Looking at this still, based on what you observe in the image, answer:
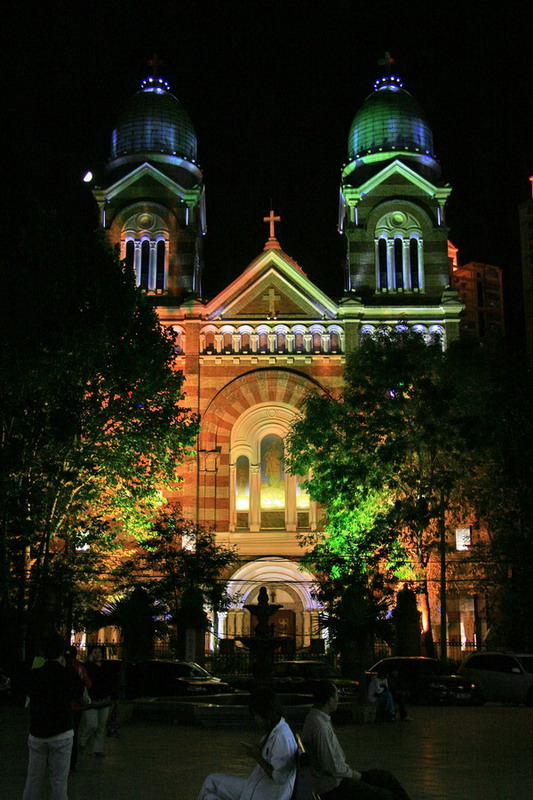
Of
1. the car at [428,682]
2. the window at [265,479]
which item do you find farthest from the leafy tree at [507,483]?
the window at [265,479]

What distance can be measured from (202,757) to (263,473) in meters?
27.5

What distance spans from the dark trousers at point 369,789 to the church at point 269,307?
2842cm

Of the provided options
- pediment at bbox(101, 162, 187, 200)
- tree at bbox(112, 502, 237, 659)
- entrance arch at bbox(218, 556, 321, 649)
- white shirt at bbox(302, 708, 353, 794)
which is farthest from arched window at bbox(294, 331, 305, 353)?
white shirt at bbox(302, 708, 353, 794)

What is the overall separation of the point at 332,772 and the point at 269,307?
1389 inches

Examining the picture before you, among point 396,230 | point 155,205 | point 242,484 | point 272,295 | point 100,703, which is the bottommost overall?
point 100,703

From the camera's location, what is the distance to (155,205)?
4512 cm

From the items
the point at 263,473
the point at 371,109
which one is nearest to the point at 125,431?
the point at 263,473

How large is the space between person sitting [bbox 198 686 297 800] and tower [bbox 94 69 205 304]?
35.9m

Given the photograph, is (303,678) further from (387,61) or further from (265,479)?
(387,61)

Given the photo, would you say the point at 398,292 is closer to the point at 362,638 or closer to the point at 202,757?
the point at 362,638

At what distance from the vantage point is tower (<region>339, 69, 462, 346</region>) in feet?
141

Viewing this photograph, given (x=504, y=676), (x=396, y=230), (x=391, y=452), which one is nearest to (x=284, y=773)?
(x=504, y=676)

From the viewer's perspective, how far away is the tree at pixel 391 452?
3238cm

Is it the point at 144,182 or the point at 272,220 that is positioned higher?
the point at 144,182
